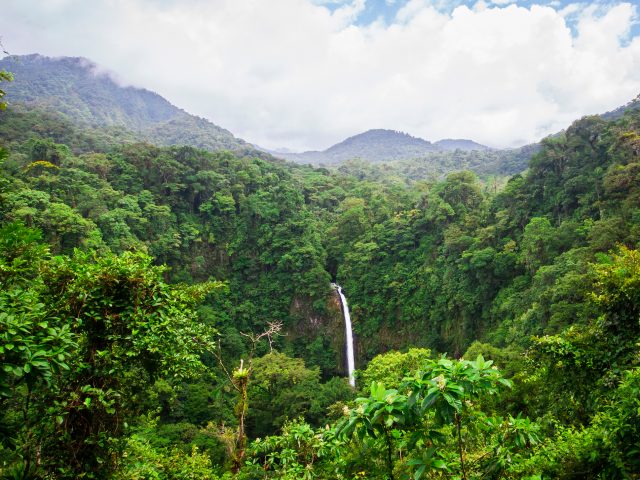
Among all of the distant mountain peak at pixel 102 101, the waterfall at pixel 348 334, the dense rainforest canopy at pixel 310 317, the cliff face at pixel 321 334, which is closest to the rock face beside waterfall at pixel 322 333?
the cliff face at pixel 321 334

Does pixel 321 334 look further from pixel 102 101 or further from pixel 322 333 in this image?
pixel 102 101

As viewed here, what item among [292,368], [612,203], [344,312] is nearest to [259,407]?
[292,368]

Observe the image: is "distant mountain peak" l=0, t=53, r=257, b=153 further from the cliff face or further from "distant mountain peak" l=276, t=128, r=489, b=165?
the cliff face

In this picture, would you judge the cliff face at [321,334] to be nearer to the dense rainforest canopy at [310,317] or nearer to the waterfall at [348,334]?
the dense rainforest canopy at [310,317]

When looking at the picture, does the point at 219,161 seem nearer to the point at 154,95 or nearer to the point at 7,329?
the point at 7,329

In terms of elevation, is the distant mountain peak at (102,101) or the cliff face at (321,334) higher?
the distant mountain peak at (102,101)

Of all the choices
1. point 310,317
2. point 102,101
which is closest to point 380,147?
point 102,101

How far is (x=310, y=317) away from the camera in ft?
83.7

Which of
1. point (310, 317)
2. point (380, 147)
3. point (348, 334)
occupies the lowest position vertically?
point (348, 334)

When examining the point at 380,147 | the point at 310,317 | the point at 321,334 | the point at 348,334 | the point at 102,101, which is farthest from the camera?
the point at 380,147

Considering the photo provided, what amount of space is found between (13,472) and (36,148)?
2459cm

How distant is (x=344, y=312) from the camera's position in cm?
2464

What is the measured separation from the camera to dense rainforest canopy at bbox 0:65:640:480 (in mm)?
2596

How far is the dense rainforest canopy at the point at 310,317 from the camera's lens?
2.60m
